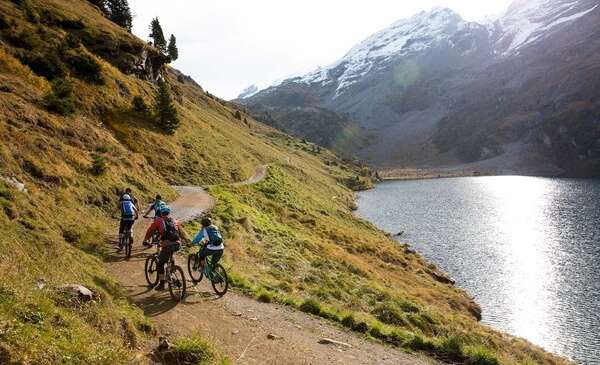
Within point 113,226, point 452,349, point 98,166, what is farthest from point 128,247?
point 452,349

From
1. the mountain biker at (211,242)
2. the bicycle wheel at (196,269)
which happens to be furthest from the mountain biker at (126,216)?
the mountain biker at (211,242)

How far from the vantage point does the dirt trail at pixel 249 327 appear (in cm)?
1432

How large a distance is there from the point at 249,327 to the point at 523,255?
2291 inches

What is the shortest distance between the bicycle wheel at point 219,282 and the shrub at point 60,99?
960 inches

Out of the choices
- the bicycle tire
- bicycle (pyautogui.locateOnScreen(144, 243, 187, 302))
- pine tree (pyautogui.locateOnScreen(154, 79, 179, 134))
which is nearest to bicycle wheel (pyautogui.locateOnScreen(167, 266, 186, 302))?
bicycle (pyautogui.locateOnScreen(144, 243, 187, 302))

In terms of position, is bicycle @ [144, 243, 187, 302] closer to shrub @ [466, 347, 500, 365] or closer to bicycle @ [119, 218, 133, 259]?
bicycle @ [119, 218, 133, 259]

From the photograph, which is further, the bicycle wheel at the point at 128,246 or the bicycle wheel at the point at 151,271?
the bicycle wheel at the point at 128,246

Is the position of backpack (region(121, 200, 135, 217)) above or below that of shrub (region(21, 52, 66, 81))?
below

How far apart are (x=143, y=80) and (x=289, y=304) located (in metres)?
52.8

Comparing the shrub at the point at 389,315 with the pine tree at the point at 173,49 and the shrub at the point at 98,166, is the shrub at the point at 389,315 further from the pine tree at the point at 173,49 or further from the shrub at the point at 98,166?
the pine tree at the point at 173,49

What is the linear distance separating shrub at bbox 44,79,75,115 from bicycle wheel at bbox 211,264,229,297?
24.4 metres

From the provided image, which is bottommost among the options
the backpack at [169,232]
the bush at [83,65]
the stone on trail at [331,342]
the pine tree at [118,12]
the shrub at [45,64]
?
the stone on trail at [331,342]

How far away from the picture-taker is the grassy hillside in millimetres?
11578

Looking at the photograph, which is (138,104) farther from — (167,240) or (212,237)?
(167,240)
